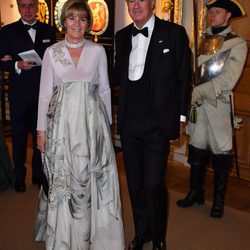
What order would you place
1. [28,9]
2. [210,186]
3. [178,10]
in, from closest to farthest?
1. [28,9]
2. [210,186]
3. [178,10]

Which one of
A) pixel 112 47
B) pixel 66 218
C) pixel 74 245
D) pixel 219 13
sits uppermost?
pixel 219 13

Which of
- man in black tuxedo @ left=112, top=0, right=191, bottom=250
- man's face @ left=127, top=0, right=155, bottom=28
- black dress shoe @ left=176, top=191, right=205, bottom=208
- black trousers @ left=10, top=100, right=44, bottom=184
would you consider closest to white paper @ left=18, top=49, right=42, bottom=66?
black trousers @ left=10, top=100, right=44, bottom=184

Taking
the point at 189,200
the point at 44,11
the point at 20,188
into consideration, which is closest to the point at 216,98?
the point at 189,200

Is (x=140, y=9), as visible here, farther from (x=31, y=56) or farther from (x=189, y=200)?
(x=189, y=200)

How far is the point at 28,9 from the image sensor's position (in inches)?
129

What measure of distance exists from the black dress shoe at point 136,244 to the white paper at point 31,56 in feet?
5.34

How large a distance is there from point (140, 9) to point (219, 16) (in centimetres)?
94

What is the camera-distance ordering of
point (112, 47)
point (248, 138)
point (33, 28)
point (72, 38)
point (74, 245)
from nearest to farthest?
point (72, 38)
point (74, 245)
point (33, 28)
point (248, 138)
point (112, 47)

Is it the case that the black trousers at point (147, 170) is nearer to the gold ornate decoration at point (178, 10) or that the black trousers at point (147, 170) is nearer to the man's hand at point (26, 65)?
the man's hand at point (26, 65)

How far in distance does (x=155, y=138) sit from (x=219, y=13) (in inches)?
46.2

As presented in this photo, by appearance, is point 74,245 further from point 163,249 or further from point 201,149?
point 201,149

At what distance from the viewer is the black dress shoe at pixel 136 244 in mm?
2531

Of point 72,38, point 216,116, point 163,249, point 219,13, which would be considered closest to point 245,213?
point 216,116

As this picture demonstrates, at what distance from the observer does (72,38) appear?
2.15m
